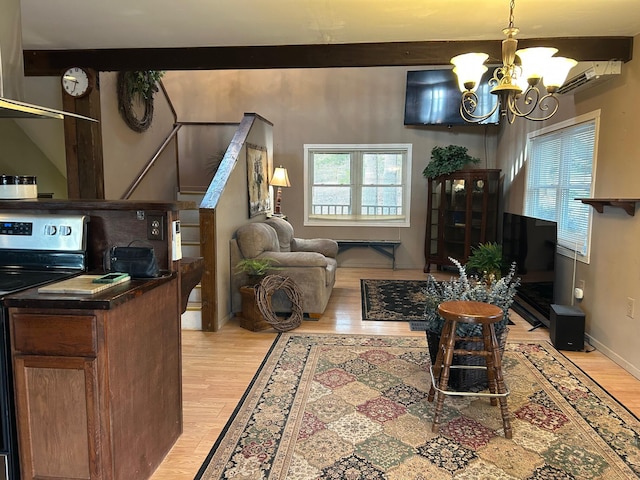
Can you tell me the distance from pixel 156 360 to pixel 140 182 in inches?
156

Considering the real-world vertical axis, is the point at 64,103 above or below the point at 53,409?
above

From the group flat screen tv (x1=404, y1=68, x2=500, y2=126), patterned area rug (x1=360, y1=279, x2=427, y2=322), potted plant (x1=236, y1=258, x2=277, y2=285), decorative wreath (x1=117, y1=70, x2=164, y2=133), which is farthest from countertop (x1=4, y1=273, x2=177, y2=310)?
flat screen tv (x1=404, y1=68, x2=500, y2=126)

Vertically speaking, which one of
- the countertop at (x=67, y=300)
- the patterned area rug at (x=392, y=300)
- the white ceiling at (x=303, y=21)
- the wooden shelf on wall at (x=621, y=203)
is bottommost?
the patterned area rug at (x=392, y=300)

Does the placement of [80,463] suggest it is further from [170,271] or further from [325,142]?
[325,142]

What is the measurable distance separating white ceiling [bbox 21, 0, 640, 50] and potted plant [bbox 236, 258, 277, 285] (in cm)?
190

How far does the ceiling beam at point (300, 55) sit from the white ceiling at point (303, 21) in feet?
0.25

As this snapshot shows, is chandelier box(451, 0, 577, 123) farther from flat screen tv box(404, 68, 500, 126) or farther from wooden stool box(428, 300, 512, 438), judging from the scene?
flat screen tv box(404, 68, 500, 126)

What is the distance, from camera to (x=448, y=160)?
21.5 ft

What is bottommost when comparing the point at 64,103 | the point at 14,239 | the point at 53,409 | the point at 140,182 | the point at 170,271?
the point at 53,409

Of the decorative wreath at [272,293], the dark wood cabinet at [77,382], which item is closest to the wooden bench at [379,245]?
the decorative wreath at [272,293]

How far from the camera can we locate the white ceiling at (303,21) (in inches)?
109

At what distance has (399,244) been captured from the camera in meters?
7.21

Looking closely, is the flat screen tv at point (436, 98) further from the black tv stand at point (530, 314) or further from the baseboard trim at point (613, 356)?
the baseboard trim at point (613, 356)

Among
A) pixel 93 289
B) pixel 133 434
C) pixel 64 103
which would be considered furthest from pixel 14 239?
pixel 64 103
